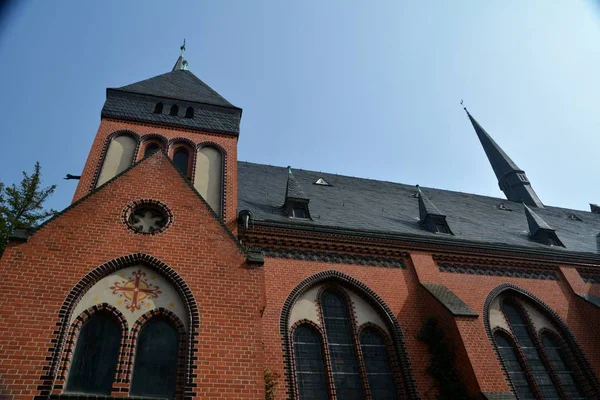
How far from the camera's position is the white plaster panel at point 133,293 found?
23.1 feet

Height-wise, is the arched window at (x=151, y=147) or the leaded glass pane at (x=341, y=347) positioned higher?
the arched window at (x=151, y=147)

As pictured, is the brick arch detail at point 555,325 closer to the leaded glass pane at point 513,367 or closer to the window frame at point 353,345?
the leaded glass pane at point 513,367

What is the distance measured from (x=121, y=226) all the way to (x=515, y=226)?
1585 centimetres

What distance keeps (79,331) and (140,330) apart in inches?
36.8

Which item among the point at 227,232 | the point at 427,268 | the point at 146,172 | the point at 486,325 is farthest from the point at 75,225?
the point at 486,325

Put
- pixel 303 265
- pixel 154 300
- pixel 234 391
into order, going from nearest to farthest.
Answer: pixel 234 391, pixel 154 300, pixel 303 265

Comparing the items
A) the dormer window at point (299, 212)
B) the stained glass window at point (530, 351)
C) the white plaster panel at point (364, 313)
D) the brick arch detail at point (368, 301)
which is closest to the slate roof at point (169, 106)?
the dormer window at point (299, 212)

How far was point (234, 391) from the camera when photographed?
6.27 m

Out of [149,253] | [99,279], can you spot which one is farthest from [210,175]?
[99,279]

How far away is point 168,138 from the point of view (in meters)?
13.0

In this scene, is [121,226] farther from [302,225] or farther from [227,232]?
[302,225]

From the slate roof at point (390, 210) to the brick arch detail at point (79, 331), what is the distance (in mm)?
5155

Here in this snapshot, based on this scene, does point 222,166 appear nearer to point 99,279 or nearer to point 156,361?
point 99,279

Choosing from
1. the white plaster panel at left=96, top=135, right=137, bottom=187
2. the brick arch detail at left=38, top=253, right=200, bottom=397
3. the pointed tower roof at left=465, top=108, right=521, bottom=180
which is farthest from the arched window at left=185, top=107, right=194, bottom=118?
the pointed tower roof at left=465, top=108, right=521, bottom=180
